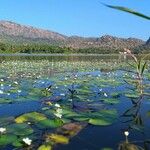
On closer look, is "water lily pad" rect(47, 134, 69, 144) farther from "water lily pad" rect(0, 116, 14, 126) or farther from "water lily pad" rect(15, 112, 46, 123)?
"water lily pad" rect(0, 116, 14, 126)

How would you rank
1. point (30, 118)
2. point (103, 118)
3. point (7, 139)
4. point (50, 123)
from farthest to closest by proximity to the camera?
point (103, 118)
point (30, 118)
point (50, 123)
point (7, 139)

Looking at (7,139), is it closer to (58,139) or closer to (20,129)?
(20,129)

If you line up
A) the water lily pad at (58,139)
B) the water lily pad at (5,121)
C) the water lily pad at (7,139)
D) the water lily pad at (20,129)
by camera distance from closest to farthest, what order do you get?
the water lily pad at (7,139) → the water lily pad at (58,139) → the water lily pad at (20,129) → the water lily pad at (5,121)

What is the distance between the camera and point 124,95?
9.36 metres

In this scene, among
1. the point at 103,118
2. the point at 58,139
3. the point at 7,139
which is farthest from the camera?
the point at 103,118

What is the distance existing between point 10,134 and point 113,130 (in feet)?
5.12

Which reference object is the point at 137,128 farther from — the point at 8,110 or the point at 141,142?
the point at 8,110

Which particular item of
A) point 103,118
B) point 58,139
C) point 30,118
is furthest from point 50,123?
point 103,118

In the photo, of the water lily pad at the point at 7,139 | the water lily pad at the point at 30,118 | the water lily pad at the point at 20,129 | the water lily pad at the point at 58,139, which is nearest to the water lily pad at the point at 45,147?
the water lily pad at the point at 58,139

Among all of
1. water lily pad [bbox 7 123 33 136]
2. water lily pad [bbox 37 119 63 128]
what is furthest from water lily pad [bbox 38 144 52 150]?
water lily pad [bbox 37 119 63 128]

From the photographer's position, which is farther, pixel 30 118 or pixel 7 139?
pixel 30 118

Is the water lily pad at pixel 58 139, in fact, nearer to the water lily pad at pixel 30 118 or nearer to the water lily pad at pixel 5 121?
the water lily pad at pixel 30 118

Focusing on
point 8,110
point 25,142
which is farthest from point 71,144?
point 8,110

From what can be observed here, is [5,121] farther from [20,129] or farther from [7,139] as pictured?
[7,139]
